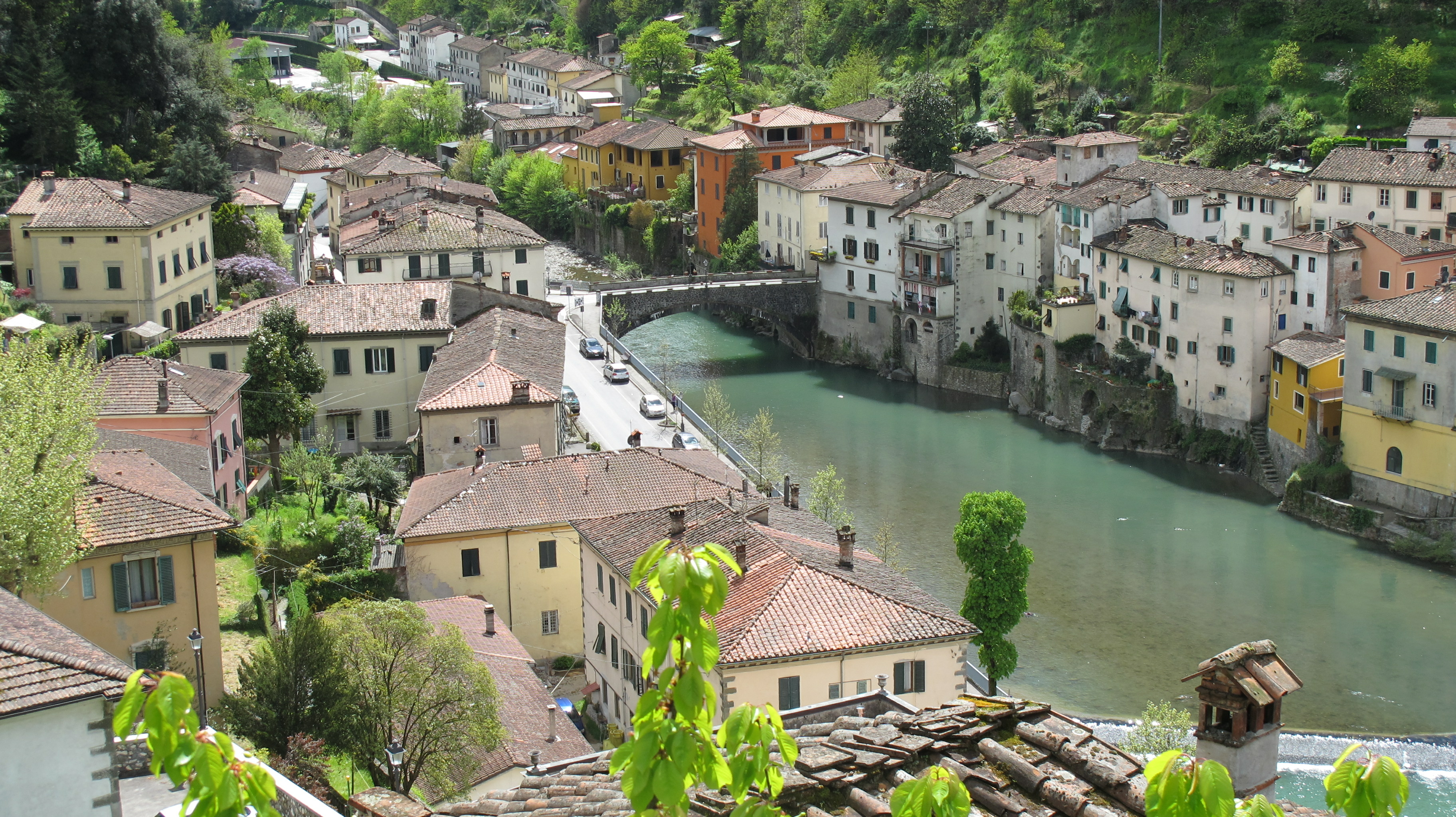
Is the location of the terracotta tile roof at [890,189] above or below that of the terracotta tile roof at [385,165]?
below

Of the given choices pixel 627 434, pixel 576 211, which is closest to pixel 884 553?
pixel 627 434

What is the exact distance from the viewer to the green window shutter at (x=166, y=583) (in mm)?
23891

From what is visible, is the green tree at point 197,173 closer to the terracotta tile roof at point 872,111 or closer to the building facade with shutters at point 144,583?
the terracotta tile roof at point 872,111

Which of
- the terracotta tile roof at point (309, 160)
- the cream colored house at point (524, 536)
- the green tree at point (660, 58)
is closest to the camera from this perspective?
the cream colored house at point (524, 536)

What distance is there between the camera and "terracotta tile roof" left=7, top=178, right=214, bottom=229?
47.3m

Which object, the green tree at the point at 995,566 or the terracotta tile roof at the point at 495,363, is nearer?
the green tree at the point at 995,566

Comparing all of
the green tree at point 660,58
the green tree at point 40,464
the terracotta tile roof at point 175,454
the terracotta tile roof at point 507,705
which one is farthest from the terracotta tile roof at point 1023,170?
the green tree at point 40,464

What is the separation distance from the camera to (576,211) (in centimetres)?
9106

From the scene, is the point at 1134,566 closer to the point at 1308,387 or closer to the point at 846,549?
the point at 1308,387

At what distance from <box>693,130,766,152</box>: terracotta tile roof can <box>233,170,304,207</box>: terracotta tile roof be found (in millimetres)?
20348

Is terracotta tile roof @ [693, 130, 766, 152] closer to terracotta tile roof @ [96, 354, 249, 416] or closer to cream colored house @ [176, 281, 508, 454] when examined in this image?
cream colored house @ [176, 281, 508, 454]

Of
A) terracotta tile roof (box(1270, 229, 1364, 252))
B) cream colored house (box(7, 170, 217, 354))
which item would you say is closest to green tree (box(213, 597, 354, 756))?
cream colored house (box(7, 170, 217, 354))

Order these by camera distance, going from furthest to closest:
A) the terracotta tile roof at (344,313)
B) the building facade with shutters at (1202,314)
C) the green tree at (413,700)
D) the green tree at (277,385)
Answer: the building facade with shutters at (1202,314) < the terracotta tile roof at (344,313) < the green tree at (277,385) < the green tree at (413,700)

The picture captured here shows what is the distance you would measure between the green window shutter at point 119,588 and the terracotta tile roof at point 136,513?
18.2 inches
